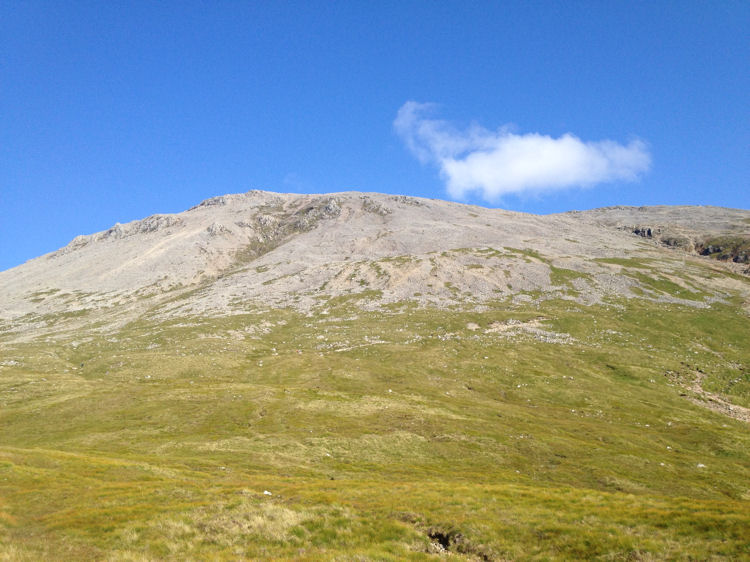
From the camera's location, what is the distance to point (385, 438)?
55.6m

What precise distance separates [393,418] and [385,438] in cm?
882

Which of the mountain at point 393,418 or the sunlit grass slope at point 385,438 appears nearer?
the sunlit grass slope at point 385,438

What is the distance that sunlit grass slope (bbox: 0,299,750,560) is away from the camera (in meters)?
21.8

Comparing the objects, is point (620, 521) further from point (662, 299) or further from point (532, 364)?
point (662, 299)

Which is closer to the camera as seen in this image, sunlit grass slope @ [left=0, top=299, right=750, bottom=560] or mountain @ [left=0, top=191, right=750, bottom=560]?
sunlit grass slope @ [left=0, top=299, right=750, bottom=560]

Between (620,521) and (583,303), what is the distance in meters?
135

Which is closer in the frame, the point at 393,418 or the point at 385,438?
the point at 385,438

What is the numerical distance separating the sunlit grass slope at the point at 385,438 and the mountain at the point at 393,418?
30cm

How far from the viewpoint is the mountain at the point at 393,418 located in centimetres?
2233

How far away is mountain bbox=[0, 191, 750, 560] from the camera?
2233 centimetres

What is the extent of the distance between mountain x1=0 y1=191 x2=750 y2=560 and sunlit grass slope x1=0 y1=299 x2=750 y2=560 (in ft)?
0.98

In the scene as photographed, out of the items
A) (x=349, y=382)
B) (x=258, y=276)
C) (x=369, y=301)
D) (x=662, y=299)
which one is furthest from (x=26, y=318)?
(x=662, y=299)

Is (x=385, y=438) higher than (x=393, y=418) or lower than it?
lower

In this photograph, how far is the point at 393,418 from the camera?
211ft
